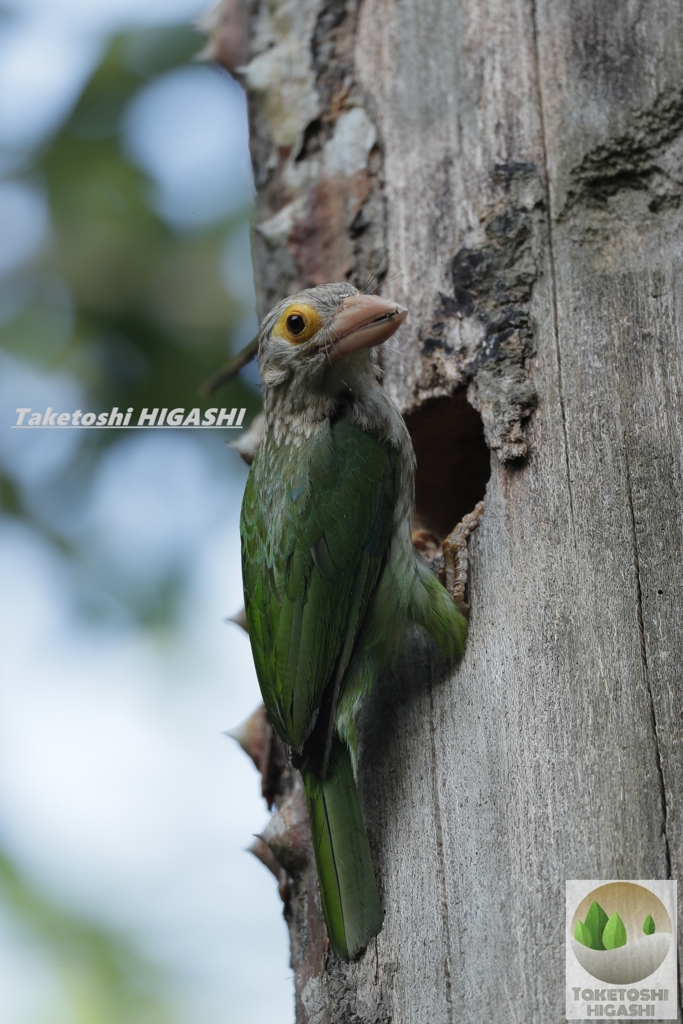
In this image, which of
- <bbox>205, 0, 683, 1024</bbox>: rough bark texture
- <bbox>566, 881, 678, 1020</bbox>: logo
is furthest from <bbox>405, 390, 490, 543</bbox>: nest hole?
<bbox>566, 881, 678, 1020</bbox>: logo

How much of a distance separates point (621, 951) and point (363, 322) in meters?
1.69

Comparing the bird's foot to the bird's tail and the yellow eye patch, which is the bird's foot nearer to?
the bird's tail

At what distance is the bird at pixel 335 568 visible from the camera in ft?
8.47

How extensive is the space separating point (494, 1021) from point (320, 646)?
997mm

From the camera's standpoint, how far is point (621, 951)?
2.08 metres

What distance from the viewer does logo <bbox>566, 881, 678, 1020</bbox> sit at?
79.2 inches

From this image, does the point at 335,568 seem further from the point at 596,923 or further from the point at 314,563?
the point at 596,923

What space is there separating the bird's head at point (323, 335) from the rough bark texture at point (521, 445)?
0.25 meters

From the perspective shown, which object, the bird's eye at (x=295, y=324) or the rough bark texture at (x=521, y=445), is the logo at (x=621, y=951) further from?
the bird's eye at (x=295, y=324)

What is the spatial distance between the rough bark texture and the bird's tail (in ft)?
0.21

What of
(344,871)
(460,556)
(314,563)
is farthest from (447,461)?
(344,871)

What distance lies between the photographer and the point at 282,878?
121 inches

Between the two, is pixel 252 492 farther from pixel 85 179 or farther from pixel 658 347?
pixel 85 179

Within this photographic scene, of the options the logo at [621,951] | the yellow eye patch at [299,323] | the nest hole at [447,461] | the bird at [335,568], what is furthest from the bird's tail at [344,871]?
the yellow eye patch at [299,323]
